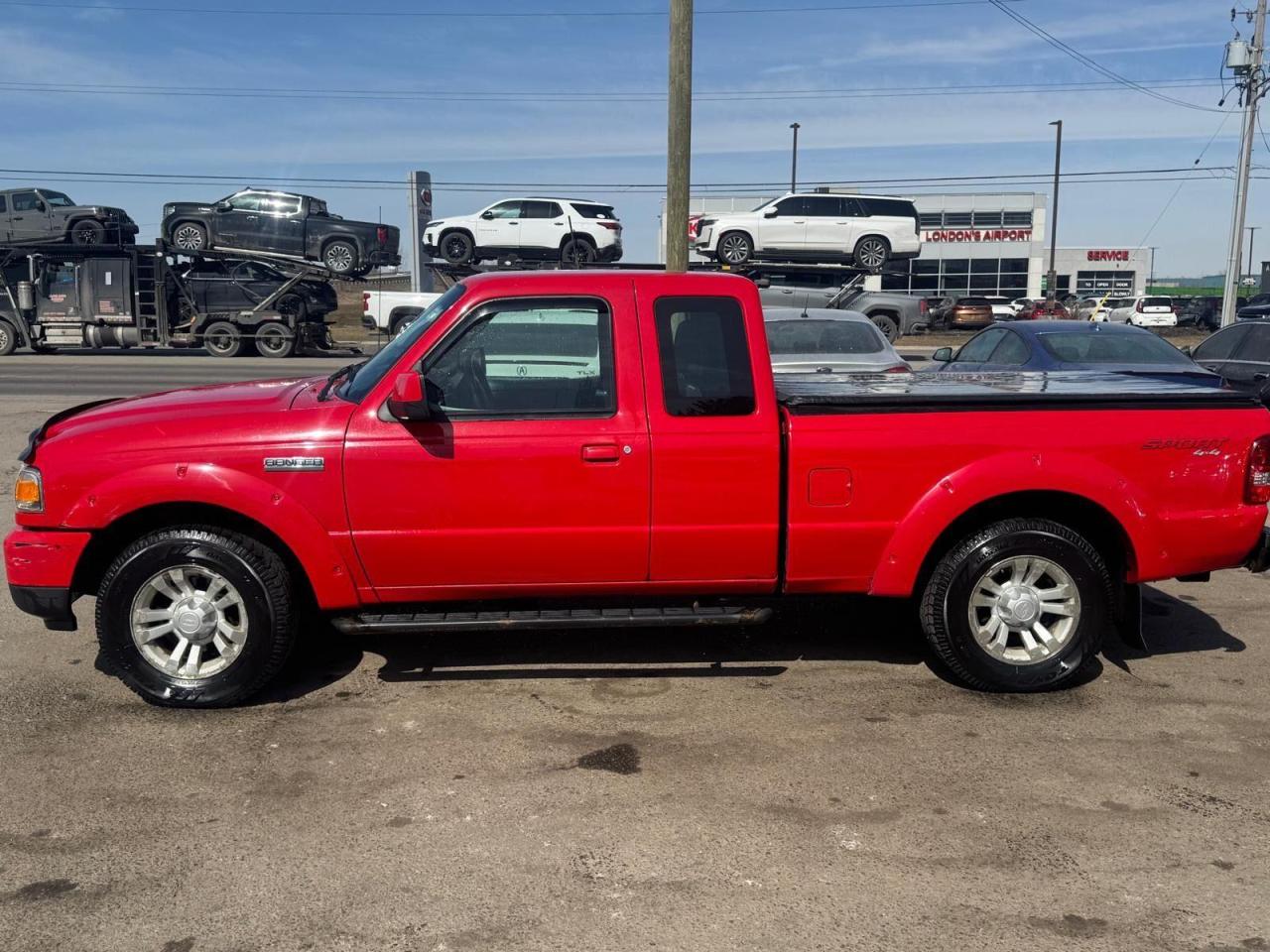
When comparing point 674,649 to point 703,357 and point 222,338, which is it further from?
point 222,338

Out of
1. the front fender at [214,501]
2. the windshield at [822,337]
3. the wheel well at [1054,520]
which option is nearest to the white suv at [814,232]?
the windshield at [822,337]

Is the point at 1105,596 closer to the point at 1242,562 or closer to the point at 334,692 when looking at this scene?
the point at 1242,562

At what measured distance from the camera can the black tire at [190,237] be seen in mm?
26094

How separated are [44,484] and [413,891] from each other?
8.38ft

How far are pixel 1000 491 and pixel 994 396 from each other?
46cm

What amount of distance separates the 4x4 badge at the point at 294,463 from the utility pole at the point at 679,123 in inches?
358

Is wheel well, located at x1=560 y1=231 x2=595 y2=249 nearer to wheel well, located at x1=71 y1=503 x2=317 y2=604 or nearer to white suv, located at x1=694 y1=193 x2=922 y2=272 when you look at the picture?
white suv, located at x1=694 y1=193 x2=922 y2=272

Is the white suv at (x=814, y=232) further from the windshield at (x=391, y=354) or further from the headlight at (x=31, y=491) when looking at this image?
the headlight at (x=31, y=491)

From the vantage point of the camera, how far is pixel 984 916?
10.6ft

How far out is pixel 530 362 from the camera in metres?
4.80

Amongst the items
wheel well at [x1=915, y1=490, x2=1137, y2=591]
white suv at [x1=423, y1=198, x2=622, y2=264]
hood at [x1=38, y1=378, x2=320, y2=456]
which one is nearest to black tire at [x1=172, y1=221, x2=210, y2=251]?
white suv at [x1=423, y1=198, x2=622, y2=264]

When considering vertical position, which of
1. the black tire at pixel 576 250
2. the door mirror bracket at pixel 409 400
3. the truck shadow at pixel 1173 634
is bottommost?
the truck shadow at pixel 1173 634

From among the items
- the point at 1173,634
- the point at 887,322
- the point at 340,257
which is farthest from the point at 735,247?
the point at 1173,634

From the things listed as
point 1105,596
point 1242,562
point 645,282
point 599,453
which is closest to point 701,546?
point 599,453
